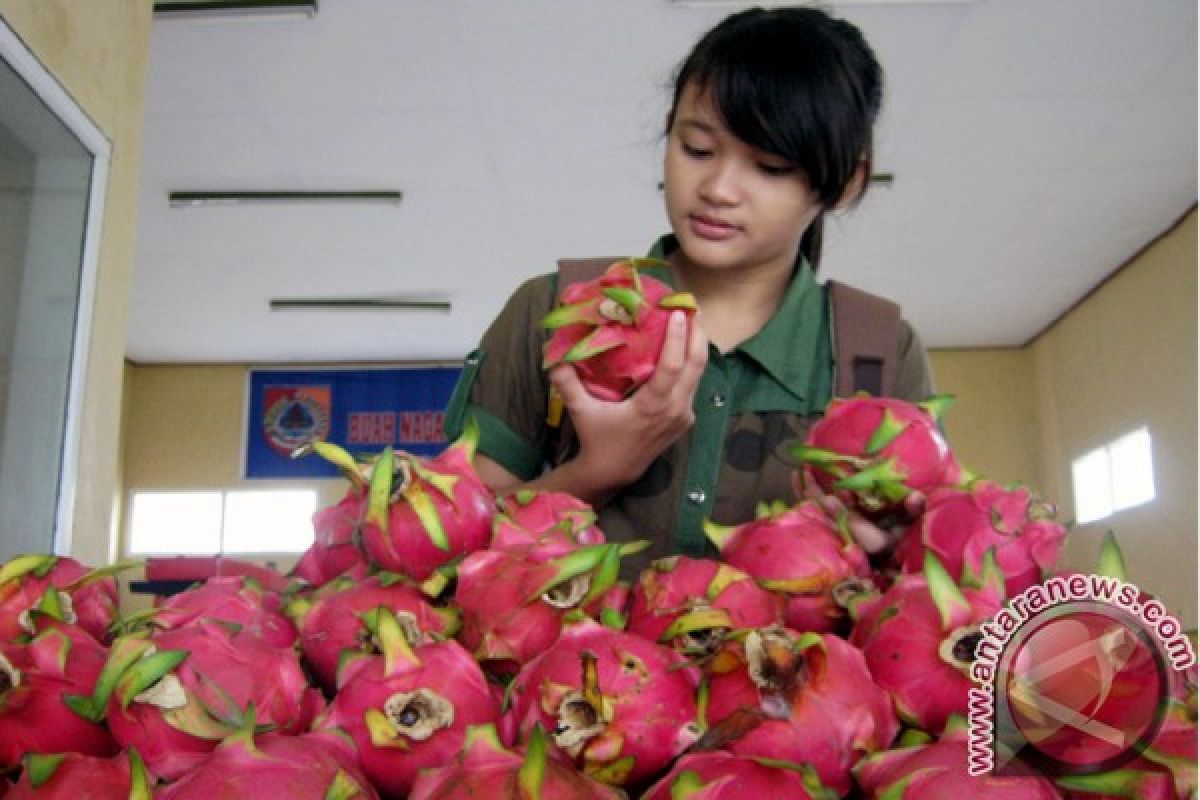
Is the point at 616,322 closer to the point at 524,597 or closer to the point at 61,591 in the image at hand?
the point at 524,597

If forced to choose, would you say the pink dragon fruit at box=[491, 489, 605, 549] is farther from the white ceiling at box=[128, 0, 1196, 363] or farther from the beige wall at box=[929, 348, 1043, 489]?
the beige wall at box=[929, 348, 1043, 489]

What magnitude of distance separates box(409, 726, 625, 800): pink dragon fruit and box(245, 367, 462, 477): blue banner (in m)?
8.32

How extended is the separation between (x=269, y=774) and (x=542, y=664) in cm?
12

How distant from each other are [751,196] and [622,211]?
496cm

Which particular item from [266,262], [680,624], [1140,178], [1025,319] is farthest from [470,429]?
[1025,319]

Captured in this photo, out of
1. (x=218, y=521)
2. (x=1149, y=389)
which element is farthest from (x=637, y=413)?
(x=218, y=521)

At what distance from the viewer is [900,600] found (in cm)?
50

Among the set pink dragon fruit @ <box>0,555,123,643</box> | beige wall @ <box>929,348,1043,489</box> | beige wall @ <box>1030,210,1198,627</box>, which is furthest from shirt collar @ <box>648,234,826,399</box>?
beige wall @ <box>929,348,1043,489</box>

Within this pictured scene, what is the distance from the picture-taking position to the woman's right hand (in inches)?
26.2

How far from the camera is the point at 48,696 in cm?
48

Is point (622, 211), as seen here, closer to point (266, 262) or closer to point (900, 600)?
point (266, 262)

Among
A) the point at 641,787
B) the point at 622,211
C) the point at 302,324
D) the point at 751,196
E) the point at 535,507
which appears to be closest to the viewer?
the point at 641,787

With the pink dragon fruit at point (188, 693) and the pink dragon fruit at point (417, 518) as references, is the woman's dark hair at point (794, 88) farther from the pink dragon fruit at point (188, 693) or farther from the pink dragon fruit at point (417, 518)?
the pink dragon fruit at point (188, 693)

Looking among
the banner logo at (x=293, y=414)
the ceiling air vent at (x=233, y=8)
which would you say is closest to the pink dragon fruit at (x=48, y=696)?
the ceiling air vent at (x=233, y=8)
